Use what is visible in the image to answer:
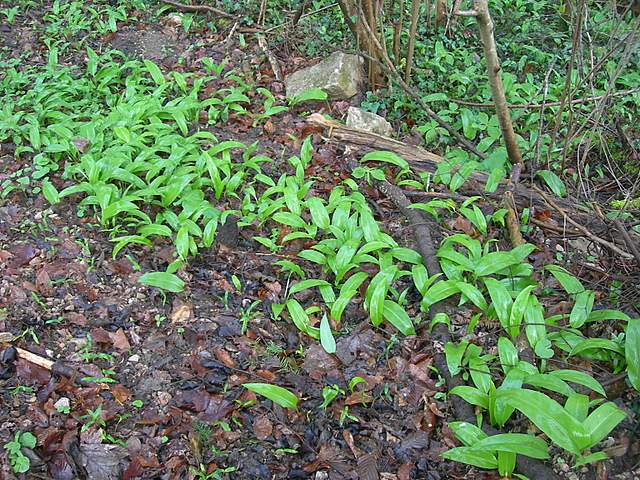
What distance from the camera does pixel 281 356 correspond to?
3.06m

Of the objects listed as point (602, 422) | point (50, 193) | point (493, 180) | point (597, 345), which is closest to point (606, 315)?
point (597, 345)

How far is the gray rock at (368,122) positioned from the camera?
4578 millimetres

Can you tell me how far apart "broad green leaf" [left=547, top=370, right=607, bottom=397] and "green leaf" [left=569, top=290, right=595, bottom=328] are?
1.24 ft

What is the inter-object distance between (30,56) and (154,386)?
3.85 metres

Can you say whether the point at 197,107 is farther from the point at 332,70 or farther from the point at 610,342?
the point at 610,342

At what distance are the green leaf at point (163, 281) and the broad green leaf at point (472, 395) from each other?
155 centimetres

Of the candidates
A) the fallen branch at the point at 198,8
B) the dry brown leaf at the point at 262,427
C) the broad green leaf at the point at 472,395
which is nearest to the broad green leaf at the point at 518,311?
the broad green leaf at the point at 472,395

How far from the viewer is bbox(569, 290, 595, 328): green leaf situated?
10.1ft

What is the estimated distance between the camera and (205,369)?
2.97m

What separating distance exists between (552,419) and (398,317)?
39.2 inches

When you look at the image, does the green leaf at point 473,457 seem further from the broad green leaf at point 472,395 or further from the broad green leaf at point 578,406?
the broad green leaf at point 578,406

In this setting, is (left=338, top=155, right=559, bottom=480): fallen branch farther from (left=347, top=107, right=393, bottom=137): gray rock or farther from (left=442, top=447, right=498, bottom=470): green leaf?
(left=347, top=107, right=393, bottom=137): gray rock

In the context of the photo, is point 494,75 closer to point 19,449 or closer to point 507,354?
point 507,354

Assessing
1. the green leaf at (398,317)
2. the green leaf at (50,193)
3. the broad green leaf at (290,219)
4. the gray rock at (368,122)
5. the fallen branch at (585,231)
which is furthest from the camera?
the gray rock at (368,122)
